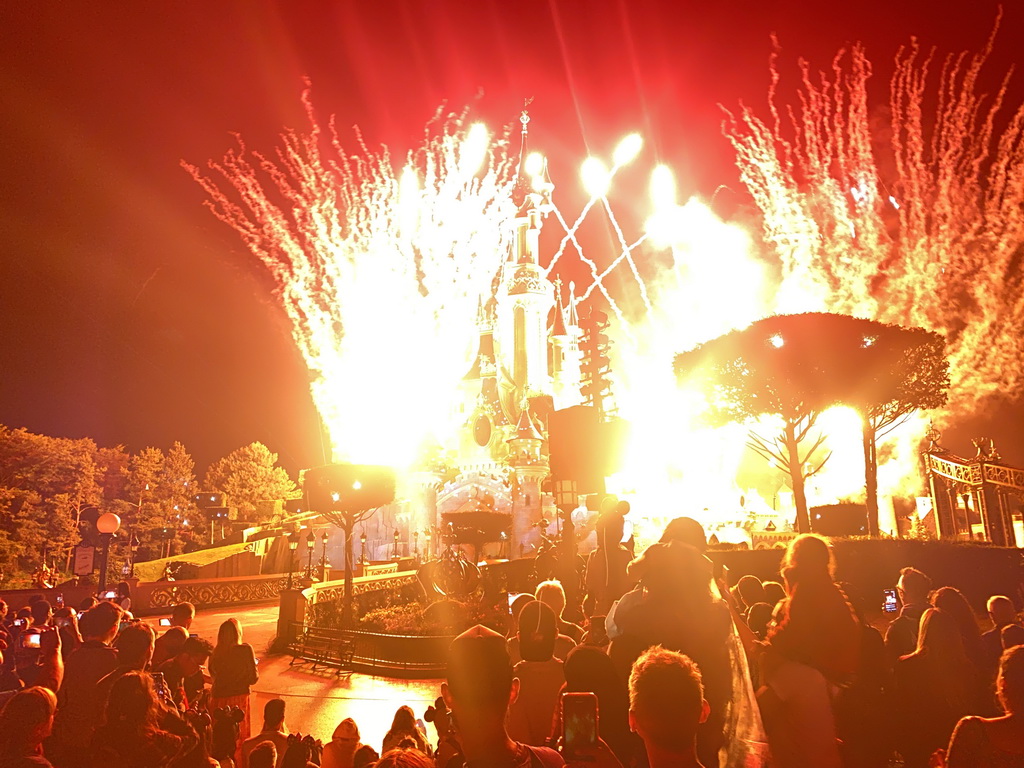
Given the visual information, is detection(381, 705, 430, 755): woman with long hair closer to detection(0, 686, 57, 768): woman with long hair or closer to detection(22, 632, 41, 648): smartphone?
detection(0, 686, 57, 768): woman with long hair

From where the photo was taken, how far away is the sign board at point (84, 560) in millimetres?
22594

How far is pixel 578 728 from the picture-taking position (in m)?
2.78

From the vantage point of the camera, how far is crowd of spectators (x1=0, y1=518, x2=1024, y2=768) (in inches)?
114

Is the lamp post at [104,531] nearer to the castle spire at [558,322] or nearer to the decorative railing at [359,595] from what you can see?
the decorative railing at [359,595]

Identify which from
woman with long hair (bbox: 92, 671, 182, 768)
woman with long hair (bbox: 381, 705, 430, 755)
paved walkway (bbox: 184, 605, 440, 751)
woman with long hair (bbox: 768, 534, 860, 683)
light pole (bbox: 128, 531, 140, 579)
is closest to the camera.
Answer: woman with long hair (bbox: 768, 534, 860, 683)

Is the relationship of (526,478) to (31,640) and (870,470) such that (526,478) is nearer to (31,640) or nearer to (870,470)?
(870,470)

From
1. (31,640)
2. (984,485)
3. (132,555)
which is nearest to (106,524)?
(31,640)

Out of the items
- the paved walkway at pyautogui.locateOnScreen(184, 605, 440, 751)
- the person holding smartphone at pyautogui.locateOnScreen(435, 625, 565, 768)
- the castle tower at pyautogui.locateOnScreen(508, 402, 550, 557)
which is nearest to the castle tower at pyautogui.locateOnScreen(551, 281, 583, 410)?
the castle tower at pyautogui.locateOnScreen(508, 402, 550, 557)

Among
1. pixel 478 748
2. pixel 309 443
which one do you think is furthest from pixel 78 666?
pixel 309 443

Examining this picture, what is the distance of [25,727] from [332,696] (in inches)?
374

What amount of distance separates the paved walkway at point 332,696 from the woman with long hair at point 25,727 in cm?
558

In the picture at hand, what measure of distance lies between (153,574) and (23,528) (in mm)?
9110

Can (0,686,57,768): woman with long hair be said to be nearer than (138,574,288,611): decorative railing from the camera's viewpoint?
Yes

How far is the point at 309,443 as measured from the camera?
96.5 meters
